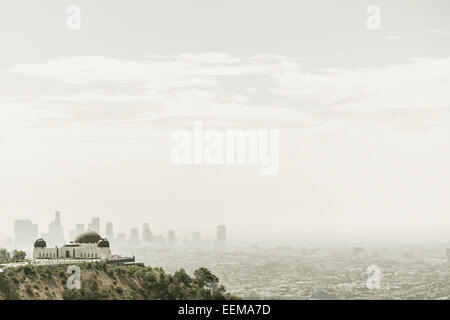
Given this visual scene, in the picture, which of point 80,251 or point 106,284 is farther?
point 80,251

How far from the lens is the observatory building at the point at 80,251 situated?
113500 mm

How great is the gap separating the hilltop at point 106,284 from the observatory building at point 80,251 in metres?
5.15

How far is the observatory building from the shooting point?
113500 mm

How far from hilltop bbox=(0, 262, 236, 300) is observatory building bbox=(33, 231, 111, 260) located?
5147mm

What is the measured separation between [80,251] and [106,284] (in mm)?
14564

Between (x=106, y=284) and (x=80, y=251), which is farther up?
(x=80, y=251)

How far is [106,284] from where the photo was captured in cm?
10244

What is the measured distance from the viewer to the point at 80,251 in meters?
115
